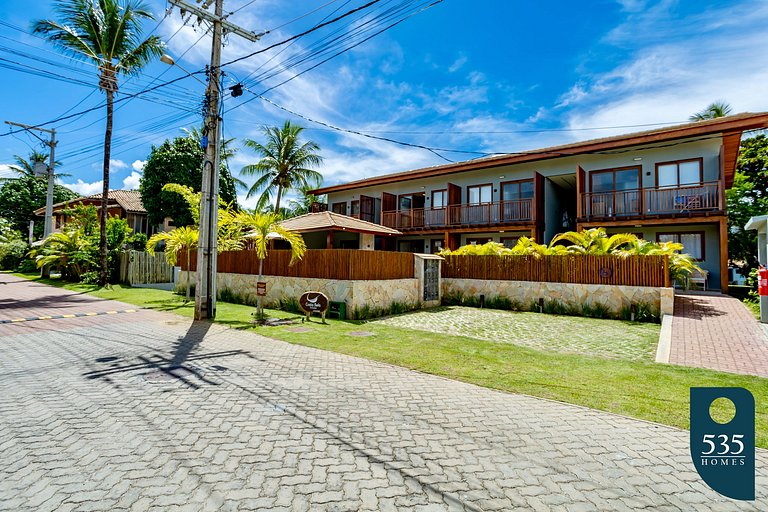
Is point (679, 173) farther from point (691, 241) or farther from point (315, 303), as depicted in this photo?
point (315, 303)

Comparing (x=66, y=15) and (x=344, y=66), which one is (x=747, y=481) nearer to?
(x=344, y=66)

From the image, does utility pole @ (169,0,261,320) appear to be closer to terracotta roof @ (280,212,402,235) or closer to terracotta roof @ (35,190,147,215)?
terracotta roof @ (280,212,402,235)

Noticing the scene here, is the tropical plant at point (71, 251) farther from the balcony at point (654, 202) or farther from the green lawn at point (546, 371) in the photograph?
the balcony at point (654, 202)

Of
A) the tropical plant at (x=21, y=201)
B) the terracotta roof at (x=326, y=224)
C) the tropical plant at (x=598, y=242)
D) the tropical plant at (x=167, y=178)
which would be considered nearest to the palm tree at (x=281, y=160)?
the tropical plant at (x=167, y=178)

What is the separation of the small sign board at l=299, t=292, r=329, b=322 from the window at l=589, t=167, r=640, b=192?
15.6 m

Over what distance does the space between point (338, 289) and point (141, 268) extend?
15.9 m

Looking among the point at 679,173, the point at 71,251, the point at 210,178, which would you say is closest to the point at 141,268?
the point at 71,251

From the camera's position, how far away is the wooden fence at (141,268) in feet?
70.1

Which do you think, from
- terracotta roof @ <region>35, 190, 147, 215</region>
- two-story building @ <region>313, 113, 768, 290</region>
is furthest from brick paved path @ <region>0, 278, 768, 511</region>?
terracotta roof @ <region>35, 190, 147, 215</region>

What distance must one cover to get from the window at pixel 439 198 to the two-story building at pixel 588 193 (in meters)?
0.06

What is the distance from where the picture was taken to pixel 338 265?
39.3 feet

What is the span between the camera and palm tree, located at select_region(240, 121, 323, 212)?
3052 cm

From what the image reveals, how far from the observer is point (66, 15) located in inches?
709

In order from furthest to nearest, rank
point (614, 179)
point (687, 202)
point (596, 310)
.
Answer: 1. point (614, 179)
2. point (687, 202)
3. point (596, 310)
